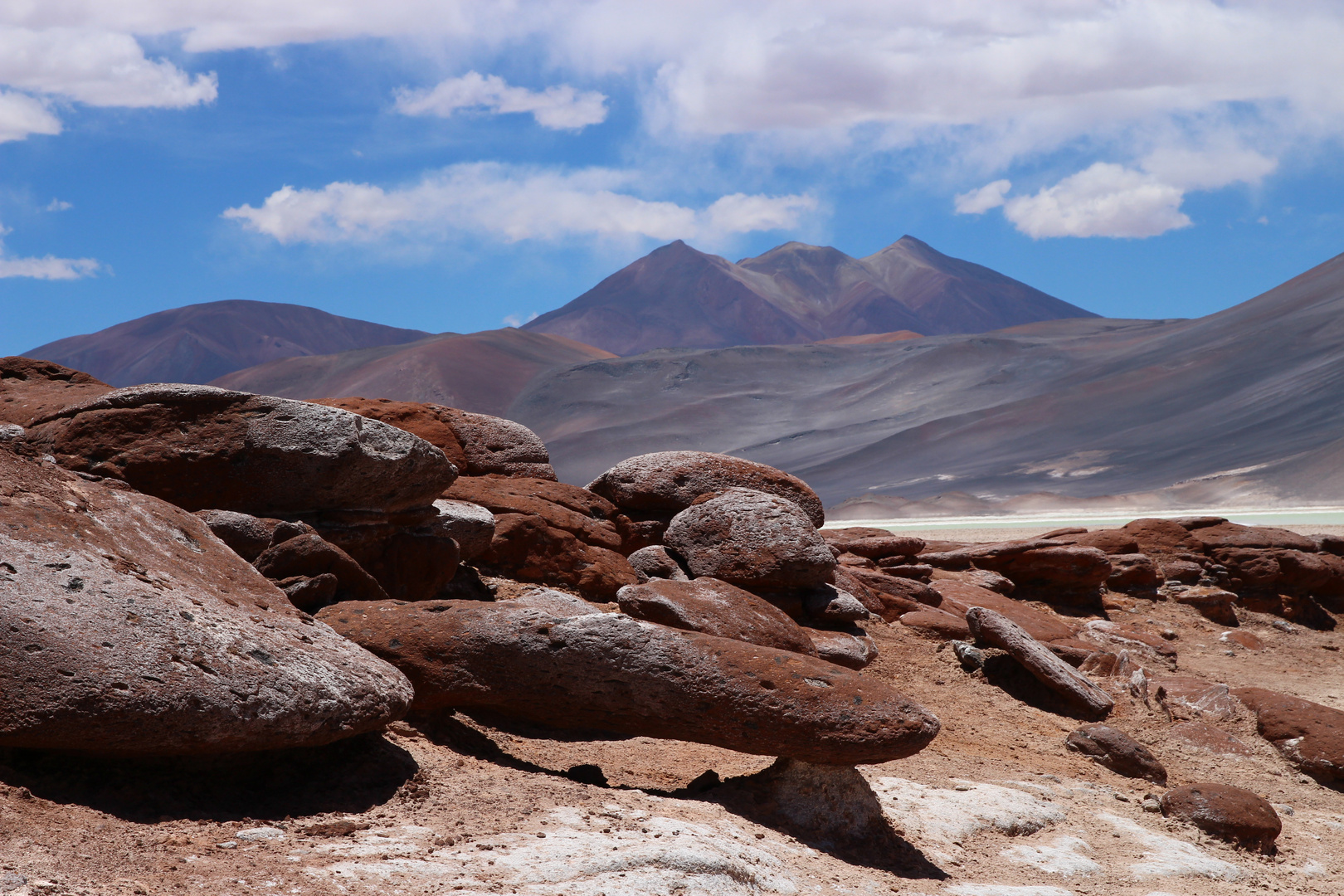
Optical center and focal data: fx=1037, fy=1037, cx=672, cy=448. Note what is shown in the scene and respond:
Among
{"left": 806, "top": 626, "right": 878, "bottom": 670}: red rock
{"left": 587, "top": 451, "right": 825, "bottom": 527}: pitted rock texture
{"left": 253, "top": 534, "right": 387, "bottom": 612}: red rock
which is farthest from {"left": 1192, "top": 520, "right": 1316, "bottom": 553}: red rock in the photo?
{"left": 253, "top": 534, "right": 387, "bottom": 612}: red rock

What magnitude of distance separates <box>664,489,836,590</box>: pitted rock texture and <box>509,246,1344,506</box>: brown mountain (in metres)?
31.0

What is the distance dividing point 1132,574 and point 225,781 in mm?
11676

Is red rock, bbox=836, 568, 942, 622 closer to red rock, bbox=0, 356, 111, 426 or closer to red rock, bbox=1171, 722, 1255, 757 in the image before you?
red rock, bbox=1171, 722, 1255, 757

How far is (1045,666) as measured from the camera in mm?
7594

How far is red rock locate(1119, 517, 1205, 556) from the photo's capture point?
14250 millimetres

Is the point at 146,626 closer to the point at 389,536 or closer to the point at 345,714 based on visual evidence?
the point at 345,714

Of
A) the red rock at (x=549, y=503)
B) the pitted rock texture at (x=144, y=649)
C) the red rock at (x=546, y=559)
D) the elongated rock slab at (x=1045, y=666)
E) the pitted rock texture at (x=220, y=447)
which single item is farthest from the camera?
the red rock at (x=549, y=503)

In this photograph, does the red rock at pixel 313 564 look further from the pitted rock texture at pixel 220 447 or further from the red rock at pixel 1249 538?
the red rock at pixel 1249 538

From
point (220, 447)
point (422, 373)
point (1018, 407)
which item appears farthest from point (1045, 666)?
point (422, 373)

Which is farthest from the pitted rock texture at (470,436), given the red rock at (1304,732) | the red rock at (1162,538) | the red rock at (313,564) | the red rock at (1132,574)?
the red rock at (1162,538)

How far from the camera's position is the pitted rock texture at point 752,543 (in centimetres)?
768

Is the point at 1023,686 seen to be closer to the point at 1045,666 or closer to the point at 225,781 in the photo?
the point at 1045,666

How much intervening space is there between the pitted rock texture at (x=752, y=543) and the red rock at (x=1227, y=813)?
2.96 m

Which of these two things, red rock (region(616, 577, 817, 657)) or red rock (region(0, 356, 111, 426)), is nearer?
red rock (region(616, 577, 817, 657))
